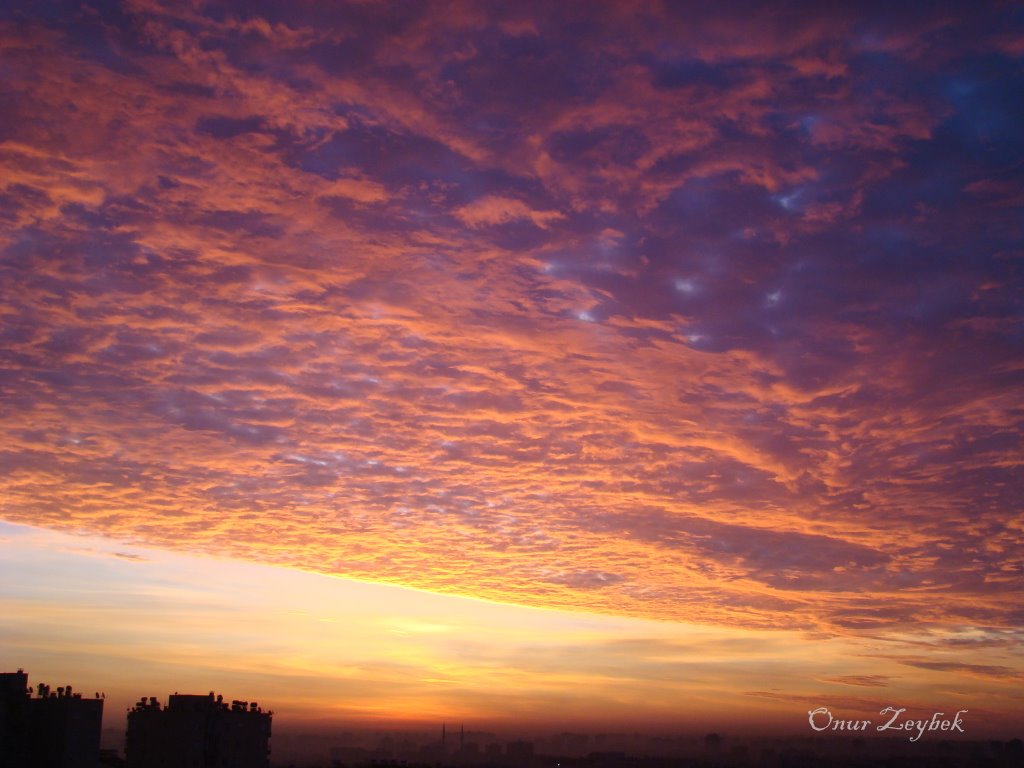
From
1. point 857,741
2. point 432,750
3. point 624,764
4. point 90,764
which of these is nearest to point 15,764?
point 90,764

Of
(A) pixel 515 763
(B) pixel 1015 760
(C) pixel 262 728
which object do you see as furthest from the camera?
(A) pixel 515 763

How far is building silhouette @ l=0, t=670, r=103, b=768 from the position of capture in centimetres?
4569

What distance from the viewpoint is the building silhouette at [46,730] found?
4569 cm

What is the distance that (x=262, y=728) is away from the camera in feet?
179

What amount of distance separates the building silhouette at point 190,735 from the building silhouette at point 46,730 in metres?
3.79

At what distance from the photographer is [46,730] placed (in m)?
46.3

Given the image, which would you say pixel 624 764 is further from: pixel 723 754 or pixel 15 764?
pixel 15 764

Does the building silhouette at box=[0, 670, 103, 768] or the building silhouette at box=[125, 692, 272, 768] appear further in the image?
the building silhouette at box=[125, 692, 272, 768]

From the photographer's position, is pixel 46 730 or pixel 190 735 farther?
pixel 190 735

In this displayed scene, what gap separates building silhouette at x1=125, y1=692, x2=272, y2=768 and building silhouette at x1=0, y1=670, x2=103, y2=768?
3.79 metres

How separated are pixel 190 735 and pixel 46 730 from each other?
7869 millimetres

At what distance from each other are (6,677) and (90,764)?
6.86 meters

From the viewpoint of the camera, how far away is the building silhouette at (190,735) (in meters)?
50.6

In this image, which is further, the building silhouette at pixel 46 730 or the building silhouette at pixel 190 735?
the building silhouette at pixel 190 735
